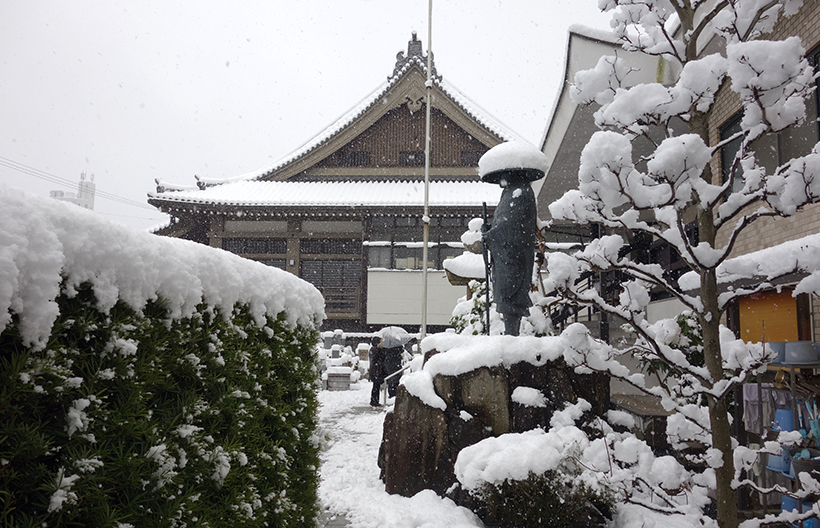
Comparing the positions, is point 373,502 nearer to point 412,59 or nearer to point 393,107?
point 393,107

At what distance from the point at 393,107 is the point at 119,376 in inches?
761

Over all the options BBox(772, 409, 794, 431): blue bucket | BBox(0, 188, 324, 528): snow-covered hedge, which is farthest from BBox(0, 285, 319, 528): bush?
BBox(772, 409, 794, 431): blue bucket

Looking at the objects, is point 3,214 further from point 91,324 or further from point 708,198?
point 708,198

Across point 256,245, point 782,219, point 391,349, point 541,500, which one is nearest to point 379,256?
point 256,245

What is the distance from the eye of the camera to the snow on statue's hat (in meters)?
5.80

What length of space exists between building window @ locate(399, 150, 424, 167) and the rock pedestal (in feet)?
50.6

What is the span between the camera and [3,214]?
1.09 metres

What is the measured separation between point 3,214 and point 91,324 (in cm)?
35

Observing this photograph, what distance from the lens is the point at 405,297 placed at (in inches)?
→ 701

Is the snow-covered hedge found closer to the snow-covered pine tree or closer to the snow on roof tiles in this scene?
the snow-covered pine tree

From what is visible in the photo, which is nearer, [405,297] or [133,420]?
[133,420]

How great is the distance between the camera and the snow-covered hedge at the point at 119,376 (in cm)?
112

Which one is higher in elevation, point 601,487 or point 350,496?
point 601,487

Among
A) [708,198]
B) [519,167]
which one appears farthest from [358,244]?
[708,198]
